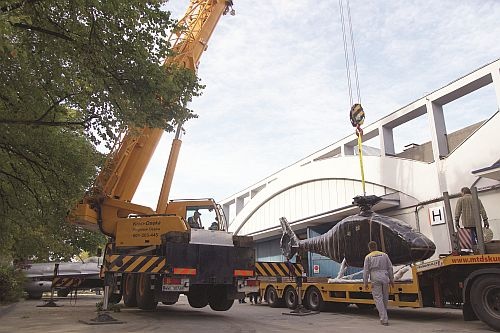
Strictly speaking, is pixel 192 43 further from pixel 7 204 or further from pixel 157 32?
pixel 7 204

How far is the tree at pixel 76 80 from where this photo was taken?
25.5ft

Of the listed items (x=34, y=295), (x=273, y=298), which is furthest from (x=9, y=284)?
(x=273, y=298)

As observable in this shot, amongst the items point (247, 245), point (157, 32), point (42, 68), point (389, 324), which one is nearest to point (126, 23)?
point (157, 32)

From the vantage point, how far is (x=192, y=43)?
13.6 meters

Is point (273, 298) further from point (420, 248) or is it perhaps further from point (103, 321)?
point (103, 321)

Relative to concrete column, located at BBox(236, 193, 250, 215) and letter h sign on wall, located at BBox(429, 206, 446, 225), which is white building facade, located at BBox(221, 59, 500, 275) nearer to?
letter h sign on wall, located at BBox(429, 206, 446, 225)

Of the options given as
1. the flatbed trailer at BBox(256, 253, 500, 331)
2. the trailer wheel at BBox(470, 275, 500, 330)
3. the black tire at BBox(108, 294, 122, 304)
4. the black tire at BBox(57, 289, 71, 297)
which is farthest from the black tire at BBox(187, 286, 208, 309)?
the black tire at BBox(57, 289, 71, 297)

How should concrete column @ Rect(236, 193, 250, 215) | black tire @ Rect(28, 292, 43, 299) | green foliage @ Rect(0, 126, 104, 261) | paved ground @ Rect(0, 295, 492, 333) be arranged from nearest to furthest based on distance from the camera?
paved ground @ Rect(0, 295, 492, 333)
green foliage @ Rect(0, 126, 104, 261)
black tire @ Rect(28, 292, 43, 299)
concrete column @ Rect(236, 193, 250, 215)

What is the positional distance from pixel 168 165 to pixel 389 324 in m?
7.38

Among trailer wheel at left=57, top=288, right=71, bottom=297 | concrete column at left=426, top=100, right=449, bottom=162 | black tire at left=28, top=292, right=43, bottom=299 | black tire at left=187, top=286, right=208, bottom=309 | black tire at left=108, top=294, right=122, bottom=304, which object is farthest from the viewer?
black tire at left=28, top=292, right=43, bottom=299

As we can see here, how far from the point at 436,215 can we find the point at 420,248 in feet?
26.2

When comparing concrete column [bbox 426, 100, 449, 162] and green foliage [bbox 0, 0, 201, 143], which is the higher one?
concrete column [bbox 426, 100, 449, 162]

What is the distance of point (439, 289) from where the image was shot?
31.3ft

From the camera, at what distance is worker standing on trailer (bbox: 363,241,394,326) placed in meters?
9.35
